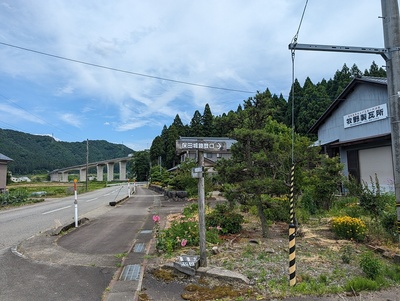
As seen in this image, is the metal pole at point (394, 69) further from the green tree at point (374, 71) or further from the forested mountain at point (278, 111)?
the green tree at point (374, 71)

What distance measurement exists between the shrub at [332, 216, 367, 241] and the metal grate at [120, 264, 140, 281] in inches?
193

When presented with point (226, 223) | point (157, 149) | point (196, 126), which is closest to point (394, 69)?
point (226, 223)

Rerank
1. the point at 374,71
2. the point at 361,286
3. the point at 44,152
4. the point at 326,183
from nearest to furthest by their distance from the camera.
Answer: the point at 361,286 < the point at 326,183 < the point at 374,71 < the point at 44,152

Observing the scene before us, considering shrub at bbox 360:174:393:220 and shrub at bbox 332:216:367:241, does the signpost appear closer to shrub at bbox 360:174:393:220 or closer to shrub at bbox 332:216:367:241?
shrub at bbox 332:216:367:241

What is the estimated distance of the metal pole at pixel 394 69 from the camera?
208 inches

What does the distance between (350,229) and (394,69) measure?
3.76 m

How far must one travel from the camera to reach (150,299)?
395cm

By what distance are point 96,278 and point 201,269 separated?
5.53 ft

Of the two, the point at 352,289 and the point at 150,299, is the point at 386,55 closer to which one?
the point at 352,289

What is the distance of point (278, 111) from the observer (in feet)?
25.7

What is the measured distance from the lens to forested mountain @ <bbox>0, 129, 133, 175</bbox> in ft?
164

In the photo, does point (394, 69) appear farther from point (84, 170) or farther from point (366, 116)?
point (84, 170)

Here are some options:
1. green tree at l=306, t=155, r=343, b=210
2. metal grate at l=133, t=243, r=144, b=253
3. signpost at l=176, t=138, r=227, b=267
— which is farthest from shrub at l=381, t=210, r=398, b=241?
metal grate at l=133, t=243, r=144, b=253

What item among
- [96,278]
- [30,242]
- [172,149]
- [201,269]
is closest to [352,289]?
[201,269]
